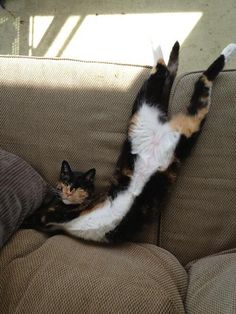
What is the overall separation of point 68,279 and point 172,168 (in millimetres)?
479

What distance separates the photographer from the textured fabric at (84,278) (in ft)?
3.01

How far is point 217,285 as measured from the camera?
38.6 inches

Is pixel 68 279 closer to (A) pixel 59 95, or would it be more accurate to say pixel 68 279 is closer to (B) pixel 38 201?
(B) pixel 38 201

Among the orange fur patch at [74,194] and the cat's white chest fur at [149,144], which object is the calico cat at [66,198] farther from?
the cat's white chest fur at [149,144]

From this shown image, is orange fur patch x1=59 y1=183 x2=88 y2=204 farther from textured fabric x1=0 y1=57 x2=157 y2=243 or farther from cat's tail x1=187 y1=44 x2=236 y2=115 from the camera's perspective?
cat's tail x1=187 y1=44 x2=236 y2=115

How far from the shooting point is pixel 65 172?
1289 millimetres

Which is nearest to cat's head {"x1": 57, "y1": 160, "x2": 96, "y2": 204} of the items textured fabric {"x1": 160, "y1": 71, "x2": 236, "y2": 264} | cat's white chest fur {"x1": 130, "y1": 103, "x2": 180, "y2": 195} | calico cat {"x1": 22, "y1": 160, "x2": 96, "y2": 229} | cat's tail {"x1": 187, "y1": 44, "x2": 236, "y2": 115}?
calico cat {"x1": 22, "y1": 160, "x2": 96, "y2": 229}

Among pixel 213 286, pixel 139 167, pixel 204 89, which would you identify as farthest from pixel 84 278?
pixel 204 89

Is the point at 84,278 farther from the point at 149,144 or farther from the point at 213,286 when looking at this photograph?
the point at 149,144

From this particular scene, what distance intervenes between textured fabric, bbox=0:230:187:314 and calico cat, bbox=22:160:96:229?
0.11 metres

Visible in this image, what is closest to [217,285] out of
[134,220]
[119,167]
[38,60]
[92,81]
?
[134,220]

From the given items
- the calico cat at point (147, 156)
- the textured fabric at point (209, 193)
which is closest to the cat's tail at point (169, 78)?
the calico cat at point (147, 156)

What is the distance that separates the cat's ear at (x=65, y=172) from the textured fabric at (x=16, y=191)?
0.07m

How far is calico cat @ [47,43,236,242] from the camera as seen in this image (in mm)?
1207
